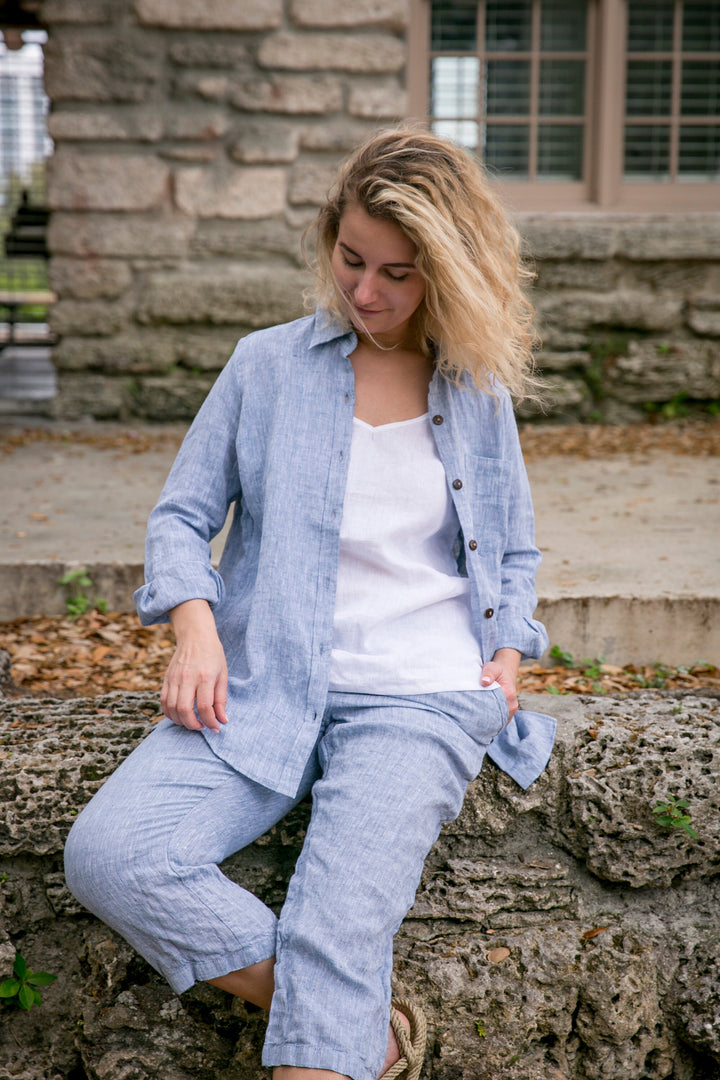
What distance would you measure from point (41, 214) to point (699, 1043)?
825 centimetres

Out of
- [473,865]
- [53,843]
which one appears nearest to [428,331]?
[473,865]

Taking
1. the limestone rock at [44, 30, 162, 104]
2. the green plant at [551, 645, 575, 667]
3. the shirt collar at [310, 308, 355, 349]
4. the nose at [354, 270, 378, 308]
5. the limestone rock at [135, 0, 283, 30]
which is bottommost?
the green plant at [551, 645, 575, 667]

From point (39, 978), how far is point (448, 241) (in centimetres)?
168

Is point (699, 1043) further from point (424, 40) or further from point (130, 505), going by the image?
point (424, 40)

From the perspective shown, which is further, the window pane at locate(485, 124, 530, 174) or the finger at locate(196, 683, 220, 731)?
the window pane at locate(485, 124, 530, 174)

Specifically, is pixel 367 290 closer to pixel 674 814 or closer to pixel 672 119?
pixel 674 814

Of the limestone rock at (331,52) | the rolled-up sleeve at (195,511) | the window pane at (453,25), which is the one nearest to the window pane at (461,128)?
the window pane at (453,25)

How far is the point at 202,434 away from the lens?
6.72 ft

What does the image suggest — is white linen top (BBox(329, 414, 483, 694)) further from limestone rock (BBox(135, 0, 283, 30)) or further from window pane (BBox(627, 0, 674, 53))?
window pane (BBox(627, 0, 674, 53))

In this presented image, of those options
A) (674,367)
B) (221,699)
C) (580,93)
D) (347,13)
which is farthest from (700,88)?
(221,699)

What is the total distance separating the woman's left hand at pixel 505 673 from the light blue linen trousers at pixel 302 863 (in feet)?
0.47

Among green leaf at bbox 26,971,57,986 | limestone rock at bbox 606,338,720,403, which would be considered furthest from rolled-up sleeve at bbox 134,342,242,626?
limestone rock at bbox 606,338,720,403

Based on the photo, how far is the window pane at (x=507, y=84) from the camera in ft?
19.3

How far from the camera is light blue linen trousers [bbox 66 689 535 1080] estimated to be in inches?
64.0
